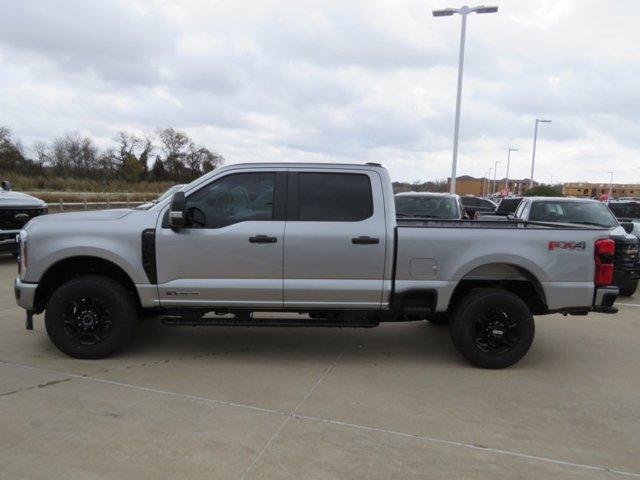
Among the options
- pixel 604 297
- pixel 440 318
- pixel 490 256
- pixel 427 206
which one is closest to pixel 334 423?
pixel 490 256

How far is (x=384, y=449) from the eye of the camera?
11.2 ft

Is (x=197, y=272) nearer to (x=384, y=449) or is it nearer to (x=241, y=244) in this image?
(x=241, y=244)

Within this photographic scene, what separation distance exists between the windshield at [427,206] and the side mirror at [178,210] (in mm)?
6224

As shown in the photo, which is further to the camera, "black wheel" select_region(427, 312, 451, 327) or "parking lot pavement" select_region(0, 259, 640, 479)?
"black wheel" select_region(427, 312, 451, 327)

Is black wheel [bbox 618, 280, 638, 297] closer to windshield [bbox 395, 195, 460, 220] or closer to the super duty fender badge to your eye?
windshield [bbox 395, 195, 460, 220]

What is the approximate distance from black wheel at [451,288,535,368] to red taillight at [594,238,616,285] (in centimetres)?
75

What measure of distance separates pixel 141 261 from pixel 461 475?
3.26 metres

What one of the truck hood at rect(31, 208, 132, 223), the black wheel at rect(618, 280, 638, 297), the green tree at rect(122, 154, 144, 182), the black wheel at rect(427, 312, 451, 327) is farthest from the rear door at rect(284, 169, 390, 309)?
the green tree at rect(122, 154, 144, 182)

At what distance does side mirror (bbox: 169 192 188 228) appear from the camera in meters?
4.59

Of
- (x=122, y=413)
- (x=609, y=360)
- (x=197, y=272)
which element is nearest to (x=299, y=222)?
(x=197, y=272)

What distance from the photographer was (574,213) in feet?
31.4

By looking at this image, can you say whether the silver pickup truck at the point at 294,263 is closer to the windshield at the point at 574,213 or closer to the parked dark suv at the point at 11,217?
the windshield at the point at 574,213

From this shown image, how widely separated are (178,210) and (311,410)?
205 centimetres

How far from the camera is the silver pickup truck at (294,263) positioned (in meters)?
4.80
